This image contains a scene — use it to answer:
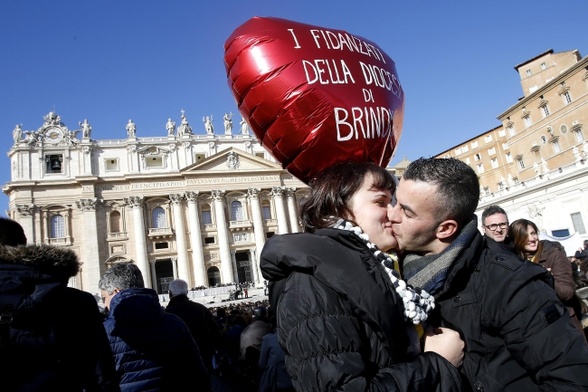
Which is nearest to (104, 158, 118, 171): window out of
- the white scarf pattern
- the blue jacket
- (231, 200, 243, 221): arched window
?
(231, 200, 243, 221): arched window

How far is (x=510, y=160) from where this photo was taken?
4378 cm

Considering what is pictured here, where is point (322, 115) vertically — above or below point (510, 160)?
below

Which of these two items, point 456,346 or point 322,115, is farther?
point 322,115

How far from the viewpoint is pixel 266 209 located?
3956 cm

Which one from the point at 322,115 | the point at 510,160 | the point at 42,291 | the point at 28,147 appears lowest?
the point at 42,291

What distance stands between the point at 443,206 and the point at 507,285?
0.41 m

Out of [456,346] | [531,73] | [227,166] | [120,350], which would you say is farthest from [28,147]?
[531,73]

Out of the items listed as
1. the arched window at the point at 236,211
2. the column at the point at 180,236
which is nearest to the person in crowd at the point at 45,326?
the column at the point at 180,236

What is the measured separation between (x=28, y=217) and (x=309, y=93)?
36.1m

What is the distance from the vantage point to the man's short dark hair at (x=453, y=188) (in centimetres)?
182

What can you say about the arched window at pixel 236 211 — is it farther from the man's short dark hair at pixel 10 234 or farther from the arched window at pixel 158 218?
the man's short dark hair at pixel 10 234

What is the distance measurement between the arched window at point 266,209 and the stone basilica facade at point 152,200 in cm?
10

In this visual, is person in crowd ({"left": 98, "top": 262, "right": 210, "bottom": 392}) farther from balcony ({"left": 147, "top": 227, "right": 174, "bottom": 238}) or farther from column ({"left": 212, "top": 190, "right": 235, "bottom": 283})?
balcony ({"left": 147, "top": 227, "right": 174, "bottom": 238})

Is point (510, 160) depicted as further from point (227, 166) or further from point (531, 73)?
point (227, 166)
